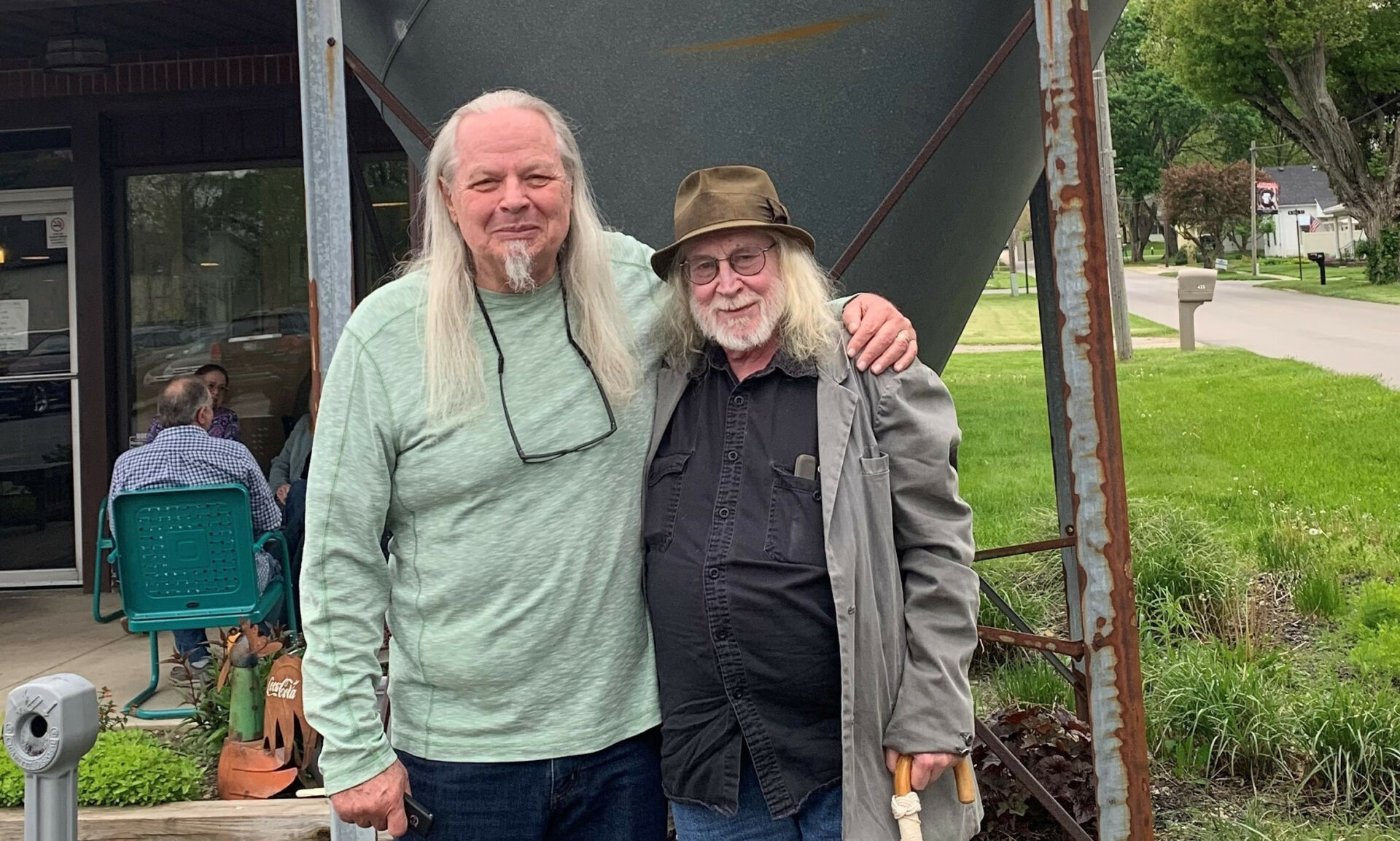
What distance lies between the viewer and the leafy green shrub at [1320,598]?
17.2 ft

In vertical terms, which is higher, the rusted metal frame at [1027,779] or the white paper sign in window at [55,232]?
the white paper sign in window at [55,232]

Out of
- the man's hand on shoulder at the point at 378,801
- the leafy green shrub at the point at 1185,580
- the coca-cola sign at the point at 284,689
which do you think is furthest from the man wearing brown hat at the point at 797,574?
the leafy green shrub at the point at 1185,580

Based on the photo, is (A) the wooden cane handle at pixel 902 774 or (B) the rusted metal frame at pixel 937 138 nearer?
(A) the wooden cane handle at pixel 902 774

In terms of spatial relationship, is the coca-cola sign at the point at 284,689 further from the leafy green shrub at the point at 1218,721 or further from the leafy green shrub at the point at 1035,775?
the leafy green shrub at the point at 1218,721

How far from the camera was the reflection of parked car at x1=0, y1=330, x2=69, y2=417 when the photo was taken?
6734 millimetres

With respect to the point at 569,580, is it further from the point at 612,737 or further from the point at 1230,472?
the point at 1230,472

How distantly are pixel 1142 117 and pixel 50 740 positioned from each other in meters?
64.4

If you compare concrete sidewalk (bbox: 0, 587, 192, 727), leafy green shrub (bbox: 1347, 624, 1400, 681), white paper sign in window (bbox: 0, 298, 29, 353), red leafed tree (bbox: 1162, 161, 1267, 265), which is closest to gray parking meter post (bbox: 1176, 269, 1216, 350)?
leafy green shrub (bbox: 1347, 624, 1400, 681)

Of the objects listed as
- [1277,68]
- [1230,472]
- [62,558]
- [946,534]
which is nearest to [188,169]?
[62,558]

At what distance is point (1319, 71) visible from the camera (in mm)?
31094

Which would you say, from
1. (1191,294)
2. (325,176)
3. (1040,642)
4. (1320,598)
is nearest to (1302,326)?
(1191,294)

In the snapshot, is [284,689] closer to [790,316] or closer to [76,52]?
[790,316]

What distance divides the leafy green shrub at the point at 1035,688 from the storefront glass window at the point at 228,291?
4.04 meters

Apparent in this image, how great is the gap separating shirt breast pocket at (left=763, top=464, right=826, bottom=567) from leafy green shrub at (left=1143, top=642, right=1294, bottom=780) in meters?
2.58
